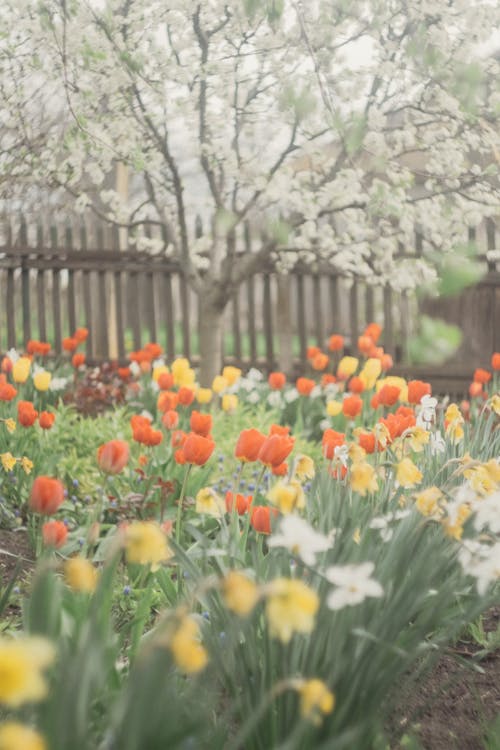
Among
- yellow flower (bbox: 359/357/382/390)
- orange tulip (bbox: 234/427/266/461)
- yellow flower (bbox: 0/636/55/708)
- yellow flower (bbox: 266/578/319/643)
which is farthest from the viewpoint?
yellow flower (bbox: 359/357/382/390)

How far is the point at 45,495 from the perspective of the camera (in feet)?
5.51

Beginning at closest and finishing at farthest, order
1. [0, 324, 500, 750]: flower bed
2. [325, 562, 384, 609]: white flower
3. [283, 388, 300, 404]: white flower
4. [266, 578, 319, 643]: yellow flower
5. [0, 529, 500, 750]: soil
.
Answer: [266, 578, 319, 643]: yellow flower, [0, 324, 500, 750]: flower bed, [325, 562, 384, 609]: white flower, [0, 529, 500, 750]: soil, [283, 388, 300, 404]: white flower

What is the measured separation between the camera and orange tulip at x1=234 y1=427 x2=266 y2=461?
7.58 feet

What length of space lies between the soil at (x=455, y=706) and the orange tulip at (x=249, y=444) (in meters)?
0.58

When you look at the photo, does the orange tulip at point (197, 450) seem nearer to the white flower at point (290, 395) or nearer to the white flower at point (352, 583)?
the white flower at point (352, 583)

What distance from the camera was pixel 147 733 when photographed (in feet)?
4.19

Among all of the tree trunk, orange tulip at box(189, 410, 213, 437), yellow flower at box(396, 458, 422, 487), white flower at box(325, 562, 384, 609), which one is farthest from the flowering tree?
white flower at box(325, 562, 384, 609)

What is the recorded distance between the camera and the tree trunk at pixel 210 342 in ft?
19.9

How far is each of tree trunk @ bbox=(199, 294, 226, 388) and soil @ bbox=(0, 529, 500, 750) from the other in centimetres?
372

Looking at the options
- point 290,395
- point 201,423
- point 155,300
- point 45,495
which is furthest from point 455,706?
point 155,300

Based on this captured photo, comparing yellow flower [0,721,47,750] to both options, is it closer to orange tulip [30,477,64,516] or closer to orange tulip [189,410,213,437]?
orange tulip [30,477,64,516]

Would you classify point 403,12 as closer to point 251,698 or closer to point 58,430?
point 58,430

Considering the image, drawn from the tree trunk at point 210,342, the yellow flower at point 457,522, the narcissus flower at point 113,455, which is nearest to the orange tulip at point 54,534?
A: the narcissus flower at point 113,455

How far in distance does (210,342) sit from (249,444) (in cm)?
390
